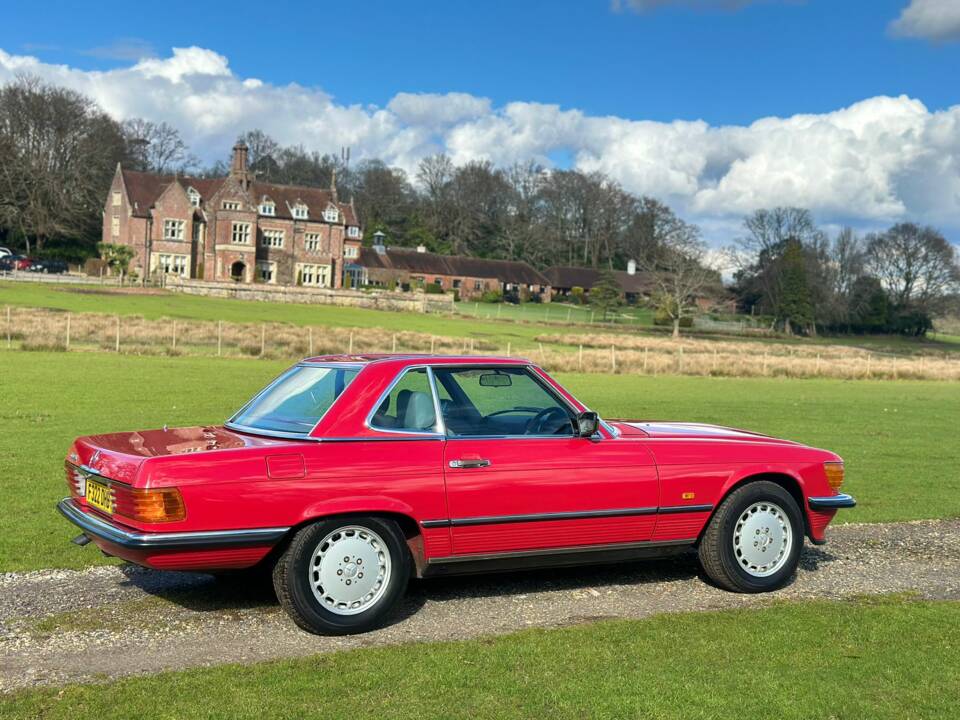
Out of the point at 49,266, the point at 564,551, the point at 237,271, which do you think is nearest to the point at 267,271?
the point at 237,271

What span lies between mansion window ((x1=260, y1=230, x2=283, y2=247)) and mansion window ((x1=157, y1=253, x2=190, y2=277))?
7.65 m

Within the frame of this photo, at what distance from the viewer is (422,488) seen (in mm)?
6094

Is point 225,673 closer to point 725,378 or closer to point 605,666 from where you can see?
point 605,666

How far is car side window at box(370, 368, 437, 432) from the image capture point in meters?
6.34

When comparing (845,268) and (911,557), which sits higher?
(845,268)

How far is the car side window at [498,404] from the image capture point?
6645 millimetres

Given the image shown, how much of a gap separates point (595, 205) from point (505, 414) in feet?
436

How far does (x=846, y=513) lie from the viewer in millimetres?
10539

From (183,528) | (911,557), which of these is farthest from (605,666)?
(911,557)

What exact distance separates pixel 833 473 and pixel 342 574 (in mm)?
4122

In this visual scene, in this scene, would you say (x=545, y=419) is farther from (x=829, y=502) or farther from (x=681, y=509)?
(x=829, y=502)

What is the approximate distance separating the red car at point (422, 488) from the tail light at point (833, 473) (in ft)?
0.06

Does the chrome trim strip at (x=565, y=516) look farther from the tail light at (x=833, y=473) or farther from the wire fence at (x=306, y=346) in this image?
the wire fence at (x=306, y=346)

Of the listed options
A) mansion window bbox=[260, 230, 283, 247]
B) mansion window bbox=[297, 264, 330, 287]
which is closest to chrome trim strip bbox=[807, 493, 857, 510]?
mansion window bbox=[260, 230, 283, 247]
